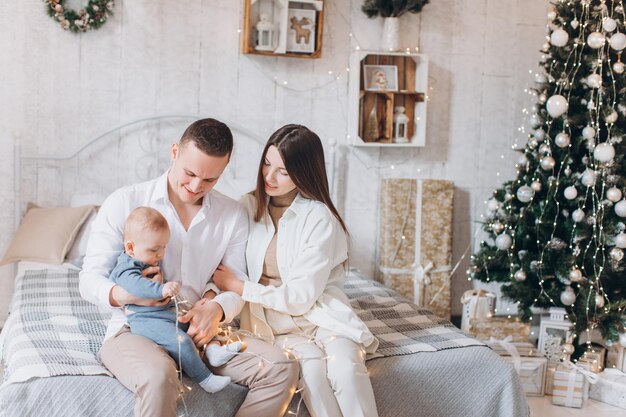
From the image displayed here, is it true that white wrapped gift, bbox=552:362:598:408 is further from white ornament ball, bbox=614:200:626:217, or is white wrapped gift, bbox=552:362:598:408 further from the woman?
the woman

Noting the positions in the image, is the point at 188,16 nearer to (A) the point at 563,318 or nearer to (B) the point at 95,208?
(B) the point at 95,208

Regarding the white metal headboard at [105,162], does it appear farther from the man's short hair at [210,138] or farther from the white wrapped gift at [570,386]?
the white wrapped gift at [570,386]

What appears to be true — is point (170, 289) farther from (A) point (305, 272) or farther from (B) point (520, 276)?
(B) point (520, 276)

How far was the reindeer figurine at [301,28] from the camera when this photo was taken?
3965 mm

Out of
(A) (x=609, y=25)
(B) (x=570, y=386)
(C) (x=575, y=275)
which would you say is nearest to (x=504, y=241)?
(C) (x=575, y=275)

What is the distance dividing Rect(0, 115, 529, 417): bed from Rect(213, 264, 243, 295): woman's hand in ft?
1.06

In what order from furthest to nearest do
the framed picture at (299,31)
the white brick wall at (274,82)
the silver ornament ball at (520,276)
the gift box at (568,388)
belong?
1. the framed picture at (299,31)
2. the white brick wall at (274,82)
3. the silver ornament ball at (520,276)
4. the gift box at (568,388)

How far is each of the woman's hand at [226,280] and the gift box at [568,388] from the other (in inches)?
69.5

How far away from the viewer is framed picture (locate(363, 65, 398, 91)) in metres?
4.16

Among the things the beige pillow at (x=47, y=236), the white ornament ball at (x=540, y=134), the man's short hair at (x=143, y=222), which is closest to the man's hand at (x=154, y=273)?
the man's short hair at (x=143, y=222)

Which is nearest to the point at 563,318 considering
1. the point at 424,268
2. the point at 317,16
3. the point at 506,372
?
the point at 424,268

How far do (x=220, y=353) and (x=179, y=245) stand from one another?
1.29 ft

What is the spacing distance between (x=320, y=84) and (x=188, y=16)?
33.0 inches

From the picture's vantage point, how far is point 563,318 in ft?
11.6
